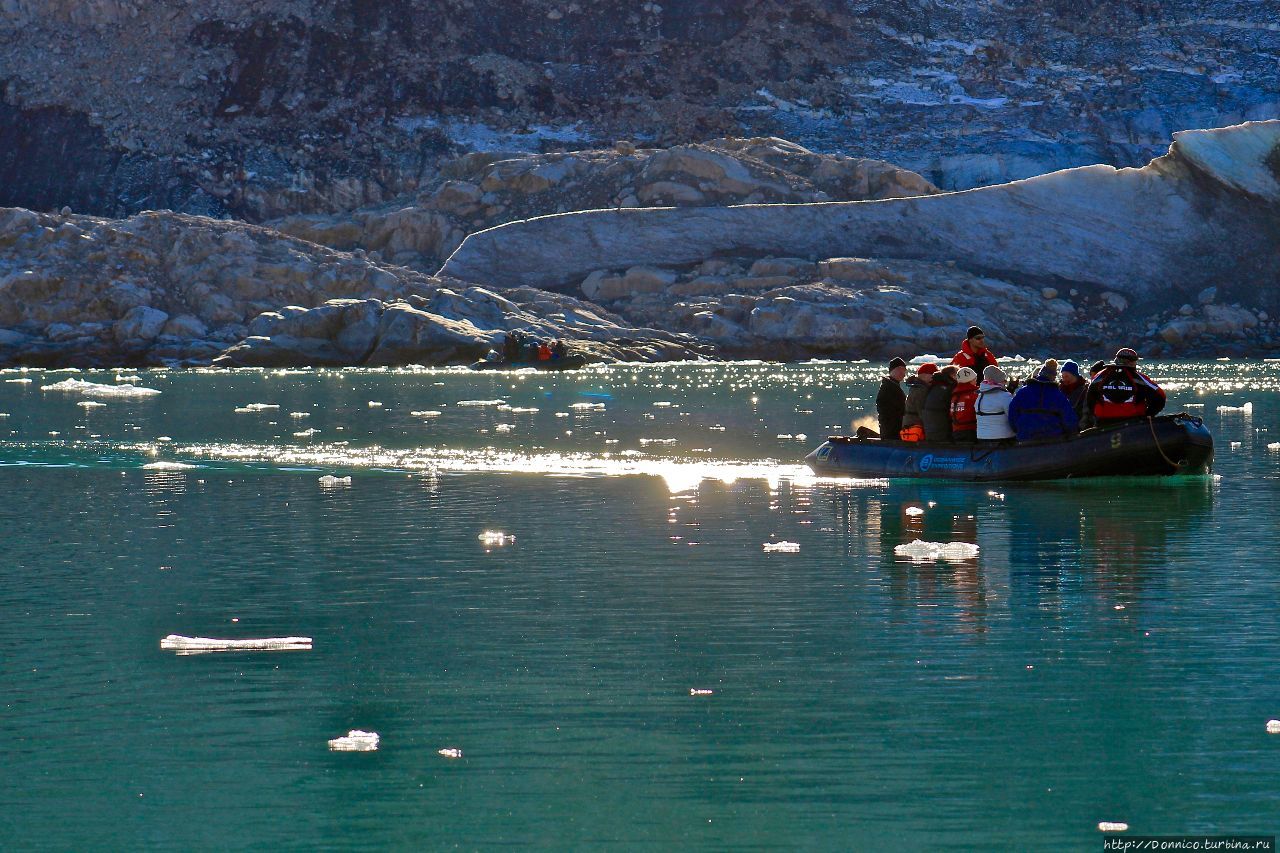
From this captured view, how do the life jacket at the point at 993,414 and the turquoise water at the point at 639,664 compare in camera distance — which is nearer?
the turquoise water at the point at 639,664

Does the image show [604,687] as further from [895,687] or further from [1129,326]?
[1129,326]

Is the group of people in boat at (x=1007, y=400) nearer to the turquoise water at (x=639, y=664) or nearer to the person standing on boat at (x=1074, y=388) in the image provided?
the person standing on boat at (x=1074, y=388)

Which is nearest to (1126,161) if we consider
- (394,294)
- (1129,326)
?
(1129,326)

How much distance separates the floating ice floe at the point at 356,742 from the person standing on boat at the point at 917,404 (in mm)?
15825

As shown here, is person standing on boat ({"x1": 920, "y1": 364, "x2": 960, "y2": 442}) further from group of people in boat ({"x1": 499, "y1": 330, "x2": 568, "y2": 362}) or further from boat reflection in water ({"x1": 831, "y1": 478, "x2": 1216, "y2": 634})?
group of people in boat ({"x1": 499, "y1": 330, "x2": 568, "y2": 362})

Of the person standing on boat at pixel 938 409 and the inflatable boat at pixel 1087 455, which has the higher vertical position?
the person standing on boat at pixel 938 409

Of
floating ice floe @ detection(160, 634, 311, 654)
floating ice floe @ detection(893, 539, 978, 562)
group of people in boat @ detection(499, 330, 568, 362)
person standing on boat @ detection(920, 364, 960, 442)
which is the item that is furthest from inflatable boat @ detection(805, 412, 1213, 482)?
group of people in boat @ detection(499, 330, 568, 362)

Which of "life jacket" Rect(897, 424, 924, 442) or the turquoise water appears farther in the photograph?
"life jacket" Rect(897, 424, 924, 442)

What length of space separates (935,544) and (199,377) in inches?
2131

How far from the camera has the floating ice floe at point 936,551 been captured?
54.3ft

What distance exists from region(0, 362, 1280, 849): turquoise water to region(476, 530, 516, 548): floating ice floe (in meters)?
0.16

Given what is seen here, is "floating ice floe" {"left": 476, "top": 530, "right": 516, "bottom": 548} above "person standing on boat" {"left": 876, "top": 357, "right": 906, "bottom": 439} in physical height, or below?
below

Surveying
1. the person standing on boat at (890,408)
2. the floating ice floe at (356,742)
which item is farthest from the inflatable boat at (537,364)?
the floating ice floe at (356,742)

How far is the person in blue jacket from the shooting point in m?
23.4
